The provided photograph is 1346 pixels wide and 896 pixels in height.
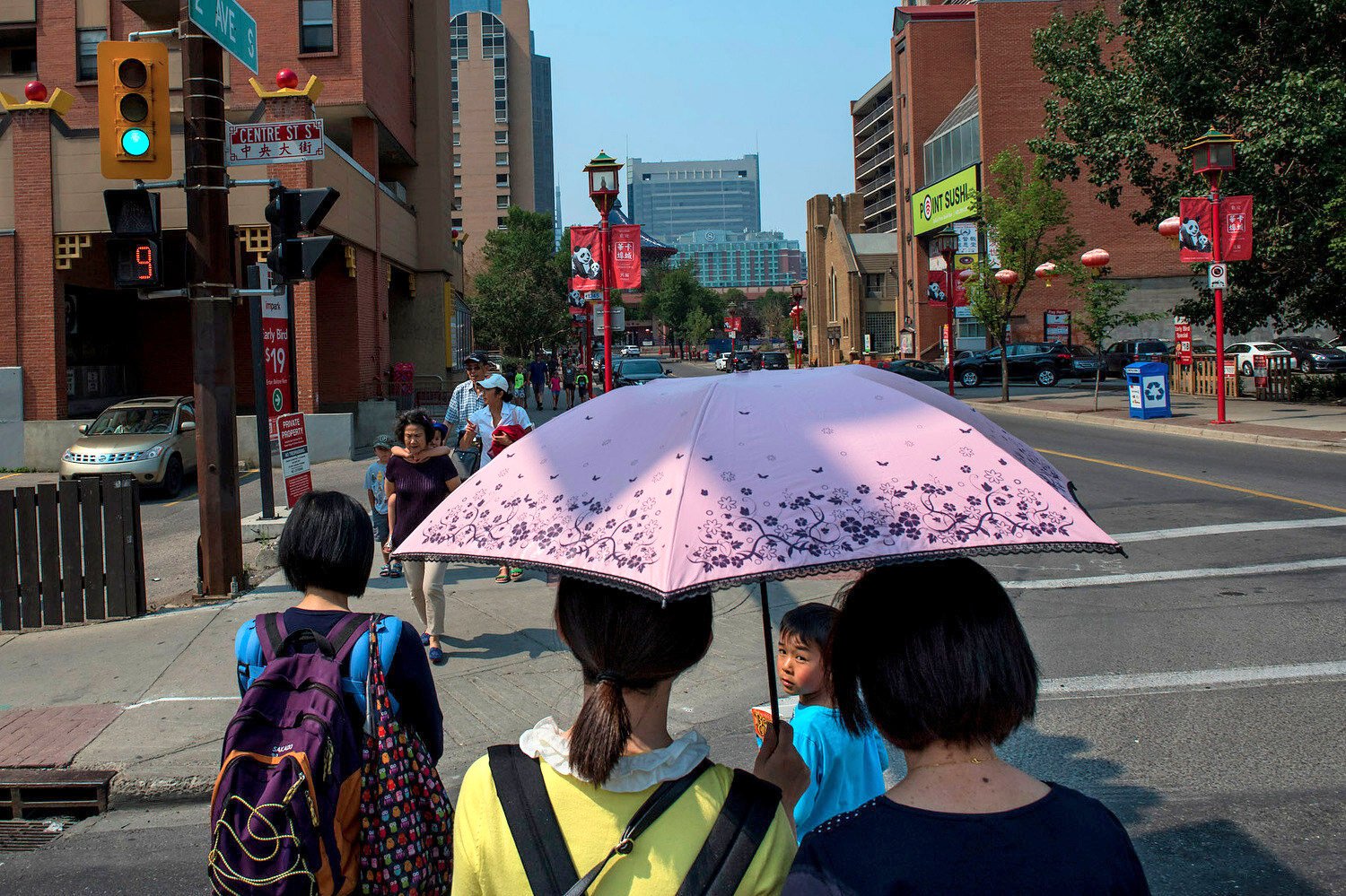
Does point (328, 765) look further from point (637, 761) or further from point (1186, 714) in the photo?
point (1186, 714)

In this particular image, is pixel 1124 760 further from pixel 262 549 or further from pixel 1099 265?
pixel 1099 265

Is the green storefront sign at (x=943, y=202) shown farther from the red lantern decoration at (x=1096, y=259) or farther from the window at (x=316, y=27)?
the window at (x=316, y=27)

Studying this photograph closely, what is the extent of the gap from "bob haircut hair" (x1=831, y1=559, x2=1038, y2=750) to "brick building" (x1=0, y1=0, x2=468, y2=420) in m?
20.7

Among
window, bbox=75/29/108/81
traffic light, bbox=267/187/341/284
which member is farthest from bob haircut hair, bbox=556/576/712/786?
window, bbox=75/29/108/81

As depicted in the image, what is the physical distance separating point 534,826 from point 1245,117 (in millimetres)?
27253

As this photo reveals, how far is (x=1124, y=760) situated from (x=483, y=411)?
6.27 meters

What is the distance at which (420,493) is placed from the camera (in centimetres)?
761

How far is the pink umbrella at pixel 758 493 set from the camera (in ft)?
6.40

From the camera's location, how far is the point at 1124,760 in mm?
5453

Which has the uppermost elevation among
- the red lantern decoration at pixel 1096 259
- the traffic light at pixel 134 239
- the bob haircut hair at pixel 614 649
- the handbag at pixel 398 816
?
the red lantern decoration at pixel 1096 259

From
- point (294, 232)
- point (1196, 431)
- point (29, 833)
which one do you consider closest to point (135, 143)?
point (294, 232)

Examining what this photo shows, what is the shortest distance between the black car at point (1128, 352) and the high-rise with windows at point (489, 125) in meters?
72.0

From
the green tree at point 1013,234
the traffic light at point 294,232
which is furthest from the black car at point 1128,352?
the traffic light at point 294,232

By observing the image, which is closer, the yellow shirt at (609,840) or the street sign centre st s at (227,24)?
the yellow shirt at (609,840)
